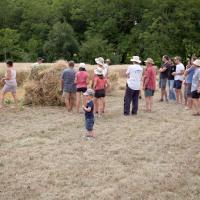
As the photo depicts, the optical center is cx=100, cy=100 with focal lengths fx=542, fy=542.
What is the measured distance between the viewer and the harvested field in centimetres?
806

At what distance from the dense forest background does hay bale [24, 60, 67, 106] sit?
33.6 meters

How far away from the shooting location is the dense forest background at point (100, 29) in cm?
5322

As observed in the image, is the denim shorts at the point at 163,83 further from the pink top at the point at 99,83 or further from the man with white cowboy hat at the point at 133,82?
the pink top at the point at 99,83

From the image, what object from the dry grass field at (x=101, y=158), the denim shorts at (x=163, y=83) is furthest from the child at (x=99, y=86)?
the denim shorts at (x=163, y=83)

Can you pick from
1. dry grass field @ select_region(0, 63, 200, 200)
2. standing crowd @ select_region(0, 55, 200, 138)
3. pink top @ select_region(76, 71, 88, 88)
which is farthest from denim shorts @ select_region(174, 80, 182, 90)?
pink top @ select_region(76, 71, 88, 88)

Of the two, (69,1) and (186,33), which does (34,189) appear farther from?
(69,1)

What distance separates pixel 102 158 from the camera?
10.1 meters

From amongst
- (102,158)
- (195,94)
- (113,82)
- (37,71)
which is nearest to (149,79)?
(195,94)

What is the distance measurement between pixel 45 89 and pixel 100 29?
132ft

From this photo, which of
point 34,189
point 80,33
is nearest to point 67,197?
point 34,189

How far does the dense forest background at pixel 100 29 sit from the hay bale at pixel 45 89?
3363 centimetres

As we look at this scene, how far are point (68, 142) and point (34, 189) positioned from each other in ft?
11.6

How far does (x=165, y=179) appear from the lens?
340 inches

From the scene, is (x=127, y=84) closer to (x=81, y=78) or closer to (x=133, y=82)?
(x=133, y=82)
